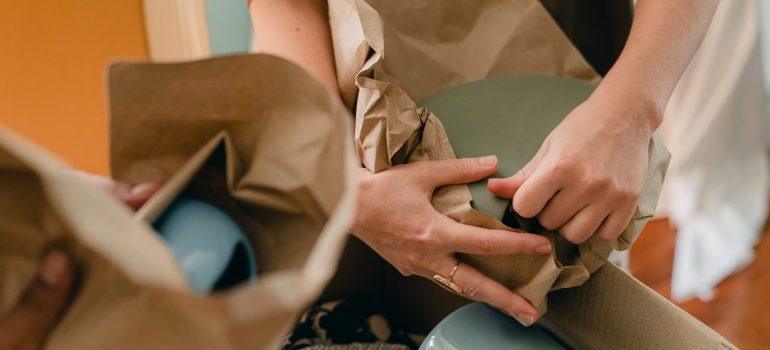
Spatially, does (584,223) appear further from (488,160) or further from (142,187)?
(142,187)

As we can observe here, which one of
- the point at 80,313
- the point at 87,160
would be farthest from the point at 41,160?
the point at 87,160

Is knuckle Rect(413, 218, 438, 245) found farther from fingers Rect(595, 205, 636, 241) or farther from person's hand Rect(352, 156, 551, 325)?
fingers Rect(595, 205, 636, 241)

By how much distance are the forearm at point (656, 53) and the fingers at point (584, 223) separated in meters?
0.10

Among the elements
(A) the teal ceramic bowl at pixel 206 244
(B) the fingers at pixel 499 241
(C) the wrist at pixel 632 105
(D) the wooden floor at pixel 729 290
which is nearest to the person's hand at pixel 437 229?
(B) the fingers at pixel 499 241

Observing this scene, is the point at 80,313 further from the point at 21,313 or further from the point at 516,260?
the point at 516,260

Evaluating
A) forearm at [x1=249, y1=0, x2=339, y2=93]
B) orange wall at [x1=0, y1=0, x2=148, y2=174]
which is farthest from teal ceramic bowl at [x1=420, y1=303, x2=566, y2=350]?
orange wall at [x1=0, y1=0, x2=148, y2=174]

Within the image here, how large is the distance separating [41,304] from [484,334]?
1.19ft

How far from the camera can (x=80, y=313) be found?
0.92ft

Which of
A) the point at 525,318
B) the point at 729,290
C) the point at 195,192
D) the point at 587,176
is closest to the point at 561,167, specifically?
the point at 587,176

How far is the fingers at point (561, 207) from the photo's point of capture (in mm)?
501

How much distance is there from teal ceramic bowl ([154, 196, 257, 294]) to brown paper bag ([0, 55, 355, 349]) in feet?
0.04

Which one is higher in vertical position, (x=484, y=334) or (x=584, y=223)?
(x=584, y=223)

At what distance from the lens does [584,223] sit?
1.67 ft

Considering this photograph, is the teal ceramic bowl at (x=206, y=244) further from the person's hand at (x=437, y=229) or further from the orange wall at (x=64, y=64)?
the orange wall at (x=64, y=64)
